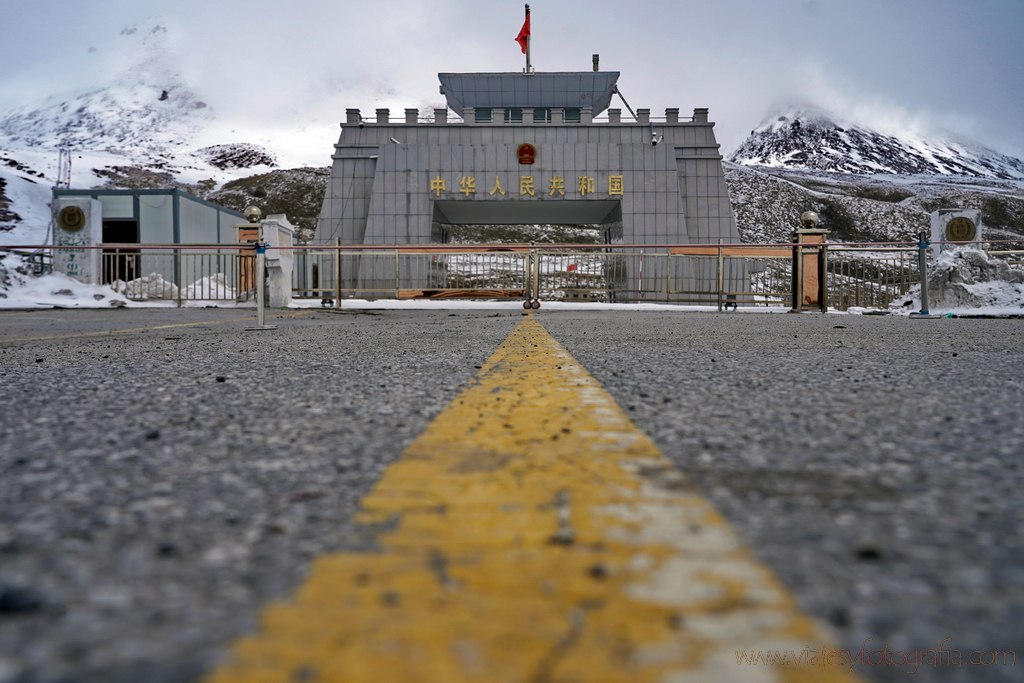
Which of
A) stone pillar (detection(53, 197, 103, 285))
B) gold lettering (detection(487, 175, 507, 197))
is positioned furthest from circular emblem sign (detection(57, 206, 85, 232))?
gold lettering (detection(487, 175, 507, 197))

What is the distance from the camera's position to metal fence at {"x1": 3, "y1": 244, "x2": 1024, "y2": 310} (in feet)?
53.6

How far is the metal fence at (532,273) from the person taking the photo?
53.6ft

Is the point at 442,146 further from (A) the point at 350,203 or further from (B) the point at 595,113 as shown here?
(B) the point at 595,113

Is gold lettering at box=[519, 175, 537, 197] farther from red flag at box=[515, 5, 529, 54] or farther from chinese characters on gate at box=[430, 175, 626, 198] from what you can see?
red flag at box=[515, 5, 529, 54]

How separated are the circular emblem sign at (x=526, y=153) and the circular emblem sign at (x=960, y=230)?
42.2 feet

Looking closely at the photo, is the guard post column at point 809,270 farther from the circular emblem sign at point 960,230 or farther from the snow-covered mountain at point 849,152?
the snow-covered mountain at point 849,152

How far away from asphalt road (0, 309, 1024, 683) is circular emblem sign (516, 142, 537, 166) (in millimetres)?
21932

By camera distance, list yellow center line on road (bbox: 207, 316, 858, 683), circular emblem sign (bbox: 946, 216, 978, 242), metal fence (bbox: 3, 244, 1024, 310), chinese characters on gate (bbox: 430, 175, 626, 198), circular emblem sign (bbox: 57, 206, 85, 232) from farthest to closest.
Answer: chinese characters on gate (bbox: 430, 175, 626, 198)
circular emblem sign (bbox: 57, 206, 85, 232)
metal fence (bbox: 3, 244, 1024, 310)
circular emblem sign (bbox: 946, 216, 978, 242)
yellow center line on road (bbox: 207, 316, 858, 683)

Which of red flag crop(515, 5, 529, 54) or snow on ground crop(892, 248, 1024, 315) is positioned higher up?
A: red flag crop(515, 5, 529, 54)

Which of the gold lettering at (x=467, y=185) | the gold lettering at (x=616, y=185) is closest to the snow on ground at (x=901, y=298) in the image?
the gold lettering at (x=467, y=185)

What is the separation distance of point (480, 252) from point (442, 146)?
28.6ft

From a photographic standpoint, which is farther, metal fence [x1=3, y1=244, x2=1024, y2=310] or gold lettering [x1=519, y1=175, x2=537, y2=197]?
gold lettering [x1=519, y1=175, x2=537, y2=197]

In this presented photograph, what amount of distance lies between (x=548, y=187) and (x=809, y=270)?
10475 mm

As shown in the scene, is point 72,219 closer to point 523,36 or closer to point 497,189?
Answer: point 497,189
